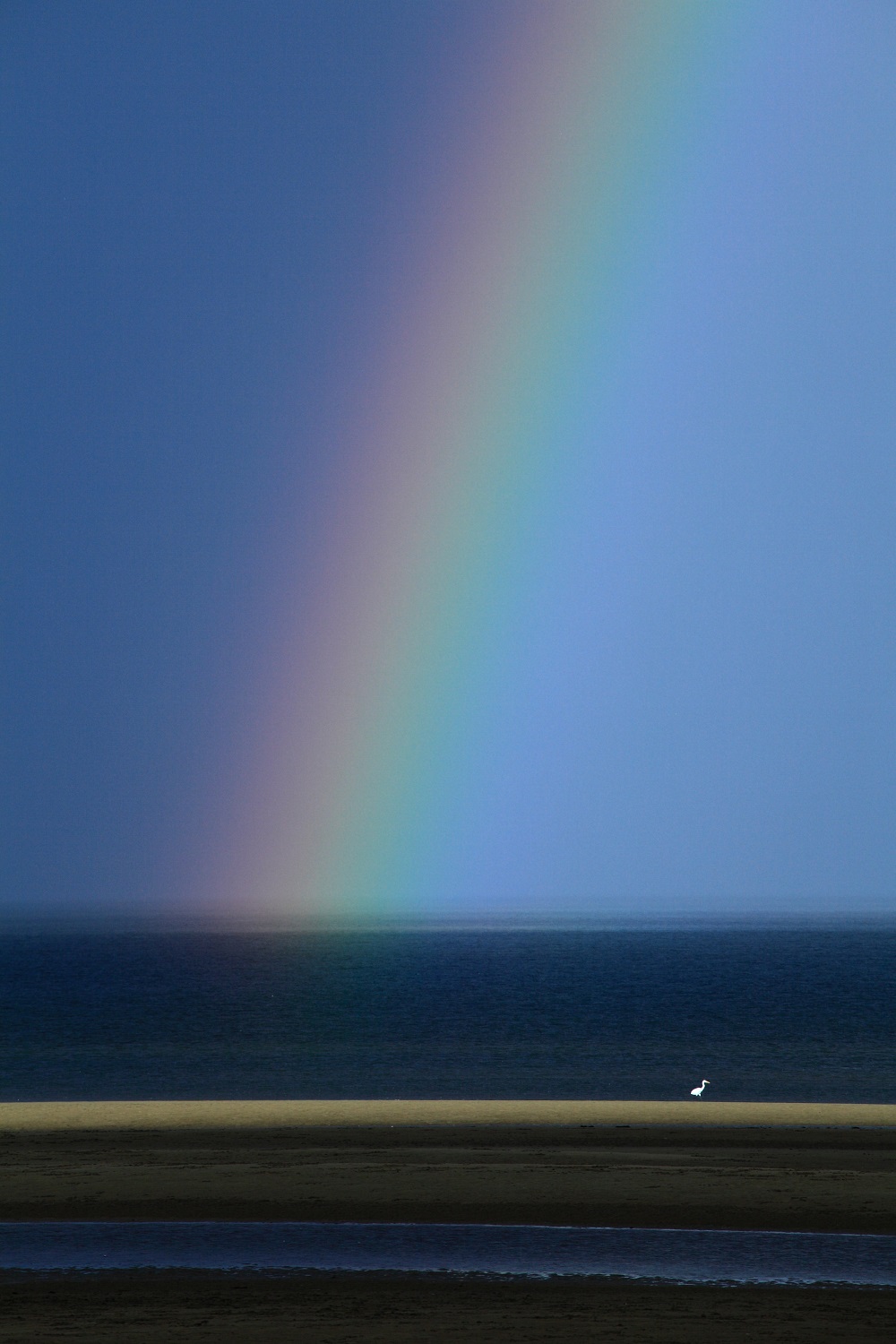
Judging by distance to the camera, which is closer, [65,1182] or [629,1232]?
[629,1232]

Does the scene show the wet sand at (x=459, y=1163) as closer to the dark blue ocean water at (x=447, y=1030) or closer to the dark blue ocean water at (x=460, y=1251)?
the dark blue ocean water at (x=460, y=1251)

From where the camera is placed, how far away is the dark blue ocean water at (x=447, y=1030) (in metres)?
44.0

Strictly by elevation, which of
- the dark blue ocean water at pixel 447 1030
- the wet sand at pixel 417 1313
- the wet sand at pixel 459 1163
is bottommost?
the wet sand at pixel 417 1313

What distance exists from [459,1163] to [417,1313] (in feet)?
33.7

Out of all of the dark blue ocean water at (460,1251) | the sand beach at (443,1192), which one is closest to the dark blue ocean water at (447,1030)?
the sand beach at (443,1192)

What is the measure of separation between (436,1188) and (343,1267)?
18.5ft

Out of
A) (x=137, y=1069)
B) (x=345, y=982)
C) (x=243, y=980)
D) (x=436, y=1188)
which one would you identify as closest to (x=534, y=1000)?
(x=345, y=982)

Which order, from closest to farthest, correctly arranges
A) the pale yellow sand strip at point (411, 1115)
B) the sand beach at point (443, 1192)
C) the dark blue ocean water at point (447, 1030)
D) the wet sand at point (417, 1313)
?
the wet sand at point (417, 1313) → the sand beach at point (443, 1192) → the pale yellow sand strip at point (411, 1115) → the dark blue ocean water at point (447, 1030)

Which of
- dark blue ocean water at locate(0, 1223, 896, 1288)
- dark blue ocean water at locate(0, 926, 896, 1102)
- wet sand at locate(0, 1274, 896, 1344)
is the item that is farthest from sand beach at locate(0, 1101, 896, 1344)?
dark blue ocean water at locate(0, 926, 896, 1102)

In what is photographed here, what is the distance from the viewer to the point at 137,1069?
158 feet

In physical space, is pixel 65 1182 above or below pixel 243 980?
below

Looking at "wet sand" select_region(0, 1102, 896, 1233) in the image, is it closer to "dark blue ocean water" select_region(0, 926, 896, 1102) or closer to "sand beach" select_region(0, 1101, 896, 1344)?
"sand beach" select_region(0, 1101, 896, 1344)

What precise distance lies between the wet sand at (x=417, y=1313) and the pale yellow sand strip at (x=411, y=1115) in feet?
47.9

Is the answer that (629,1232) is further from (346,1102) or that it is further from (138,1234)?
(346,1102)
